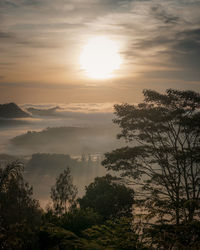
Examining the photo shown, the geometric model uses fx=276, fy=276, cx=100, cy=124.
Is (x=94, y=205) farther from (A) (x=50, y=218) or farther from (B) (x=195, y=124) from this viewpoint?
(B) (x=195, y=124)

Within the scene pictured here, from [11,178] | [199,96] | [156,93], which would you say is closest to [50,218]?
[11,178]

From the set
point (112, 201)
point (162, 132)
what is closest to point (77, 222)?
point (112, 201)

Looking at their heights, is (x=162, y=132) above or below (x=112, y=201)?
above

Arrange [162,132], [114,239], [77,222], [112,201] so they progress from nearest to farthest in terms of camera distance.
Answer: [114,239] < [77,222] < [162,132] < [112,201]

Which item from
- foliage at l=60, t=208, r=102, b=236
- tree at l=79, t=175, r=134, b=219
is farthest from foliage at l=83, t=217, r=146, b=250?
tree at l=79, t=175, r=134, b=219

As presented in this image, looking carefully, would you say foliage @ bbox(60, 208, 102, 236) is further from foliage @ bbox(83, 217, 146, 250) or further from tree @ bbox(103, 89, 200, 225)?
foliage @ bbox(83, 217, 146, 250)

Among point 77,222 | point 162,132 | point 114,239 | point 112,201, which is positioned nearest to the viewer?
point 114,239

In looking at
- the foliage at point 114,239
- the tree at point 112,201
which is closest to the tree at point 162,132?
the tree at point 112,201

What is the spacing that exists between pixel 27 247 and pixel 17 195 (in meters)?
11.0

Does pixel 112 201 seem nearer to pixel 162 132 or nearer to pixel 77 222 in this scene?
pixel 77 222

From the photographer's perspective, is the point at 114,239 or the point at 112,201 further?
the point at 112,201

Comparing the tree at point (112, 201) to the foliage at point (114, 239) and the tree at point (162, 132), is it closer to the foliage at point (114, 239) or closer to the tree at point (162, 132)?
the tree at point (162, 132)

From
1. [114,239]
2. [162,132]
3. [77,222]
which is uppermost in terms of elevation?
[162,132]

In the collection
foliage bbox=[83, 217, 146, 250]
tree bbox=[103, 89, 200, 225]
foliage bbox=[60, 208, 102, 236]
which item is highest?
tree bbox=[103, 89, 200, 225]
